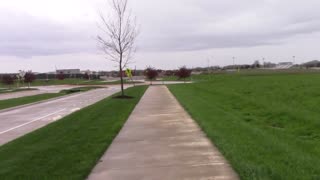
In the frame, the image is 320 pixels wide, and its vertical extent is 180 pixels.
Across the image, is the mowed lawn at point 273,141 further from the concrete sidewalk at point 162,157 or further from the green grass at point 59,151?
the green grass at point 59,151

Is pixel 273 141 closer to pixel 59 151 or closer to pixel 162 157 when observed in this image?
pixel 162 157

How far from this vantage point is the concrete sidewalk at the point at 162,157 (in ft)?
24.4

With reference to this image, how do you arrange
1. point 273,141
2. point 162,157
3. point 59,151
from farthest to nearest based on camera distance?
point 273,141 < point 59,151 < point 162,157

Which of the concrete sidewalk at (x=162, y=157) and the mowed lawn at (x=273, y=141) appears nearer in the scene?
the mowed lawn at (x=273, y=141)

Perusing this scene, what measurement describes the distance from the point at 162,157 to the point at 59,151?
243 centimetres

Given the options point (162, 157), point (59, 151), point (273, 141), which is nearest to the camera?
point (162, 157)

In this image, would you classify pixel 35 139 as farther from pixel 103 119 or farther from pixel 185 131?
pixel 103 119

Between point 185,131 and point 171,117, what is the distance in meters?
4.10

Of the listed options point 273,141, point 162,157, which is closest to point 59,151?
point 162,157

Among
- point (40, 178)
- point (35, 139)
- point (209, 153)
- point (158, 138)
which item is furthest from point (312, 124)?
point (40, 178)

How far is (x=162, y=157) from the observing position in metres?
8.90

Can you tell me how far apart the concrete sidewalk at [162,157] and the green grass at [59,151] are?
0.91ft

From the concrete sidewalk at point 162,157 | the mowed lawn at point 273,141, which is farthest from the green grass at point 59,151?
the mowed lawn at point 273,141

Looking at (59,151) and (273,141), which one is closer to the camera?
(59,151)
